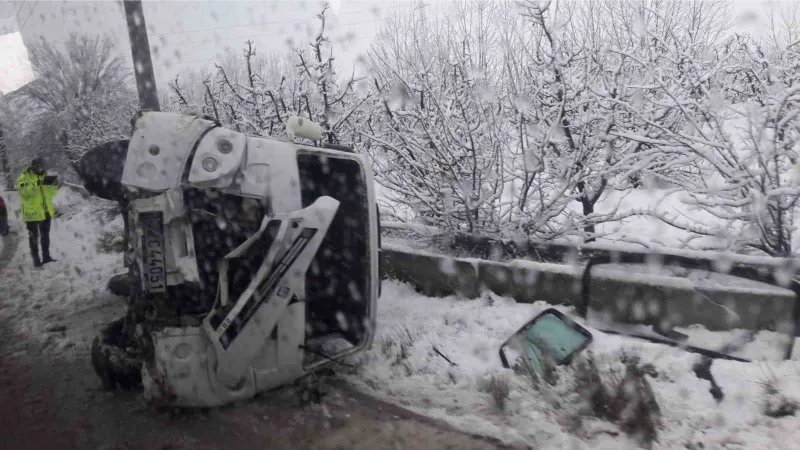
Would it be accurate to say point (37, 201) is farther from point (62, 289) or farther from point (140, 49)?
point (140, 49)

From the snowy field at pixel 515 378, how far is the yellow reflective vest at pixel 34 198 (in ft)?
10.9

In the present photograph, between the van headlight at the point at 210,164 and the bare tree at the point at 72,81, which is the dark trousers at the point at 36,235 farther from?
the bare tree at the point at 72,81

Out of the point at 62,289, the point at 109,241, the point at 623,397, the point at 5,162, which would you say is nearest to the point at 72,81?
the point at 5,162

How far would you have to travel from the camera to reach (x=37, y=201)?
29.9 ft

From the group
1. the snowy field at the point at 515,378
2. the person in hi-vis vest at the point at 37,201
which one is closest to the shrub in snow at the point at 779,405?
the snowy field at the point at 515,378

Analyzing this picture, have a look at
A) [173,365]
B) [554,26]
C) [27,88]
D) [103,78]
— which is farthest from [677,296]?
[27,88]

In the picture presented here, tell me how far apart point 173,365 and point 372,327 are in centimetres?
138

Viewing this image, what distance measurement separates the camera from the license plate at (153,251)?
12.1ft

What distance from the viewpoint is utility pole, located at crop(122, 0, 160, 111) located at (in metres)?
8.81

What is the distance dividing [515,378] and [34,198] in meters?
8.40

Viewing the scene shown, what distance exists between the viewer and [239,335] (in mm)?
3586

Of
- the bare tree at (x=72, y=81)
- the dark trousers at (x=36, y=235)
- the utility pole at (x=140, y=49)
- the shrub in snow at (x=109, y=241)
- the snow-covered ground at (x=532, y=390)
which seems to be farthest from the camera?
the bare tree at (x=72, y=81)

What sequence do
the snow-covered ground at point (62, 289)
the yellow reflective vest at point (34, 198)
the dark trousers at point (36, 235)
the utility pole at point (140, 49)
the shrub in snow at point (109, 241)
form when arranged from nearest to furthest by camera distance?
the snow-covered ground at point (62, 289) < the utility pole at point (140, 49) < the yellow reflective vest at point (34, 198) < the dark trousers at point (36, 235) < the shrub in snow at point (109, 241)

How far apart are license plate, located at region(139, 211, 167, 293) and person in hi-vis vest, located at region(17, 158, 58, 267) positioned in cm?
675
